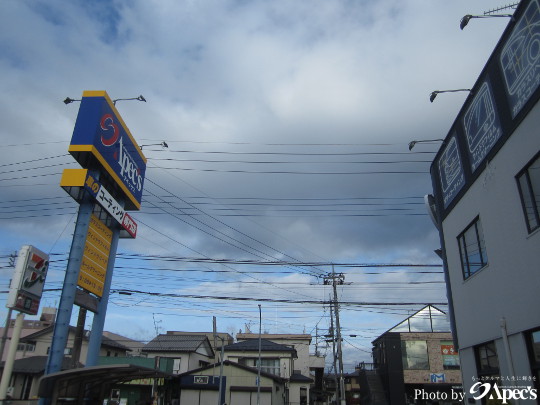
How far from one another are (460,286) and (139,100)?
13904mm

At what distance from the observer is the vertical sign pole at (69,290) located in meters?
13.1

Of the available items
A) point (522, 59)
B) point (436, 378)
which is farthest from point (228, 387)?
point (522, 59)

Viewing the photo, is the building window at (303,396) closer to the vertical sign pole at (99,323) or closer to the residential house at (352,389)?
the residential house at (352,389)

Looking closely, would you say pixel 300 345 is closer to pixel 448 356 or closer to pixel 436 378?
pixel 436 378

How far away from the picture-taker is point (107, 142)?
16.0 m

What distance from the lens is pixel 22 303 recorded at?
11.0 m

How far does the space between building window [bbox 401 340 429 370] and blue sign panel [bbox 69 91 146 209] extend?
28743mm

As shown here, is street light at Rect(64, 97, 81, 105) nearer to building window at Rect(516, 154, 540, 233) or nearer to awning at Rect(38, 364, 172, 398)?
awning at Rect(38, 364, 172, 398)

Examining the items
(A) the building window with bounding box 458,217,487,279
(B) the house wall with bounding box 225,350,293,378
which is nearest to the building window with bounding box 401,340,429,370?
(B) the house wall with bounding box 225,350,293,378

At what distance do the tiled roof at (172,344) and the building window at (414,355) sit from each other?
21.1 m

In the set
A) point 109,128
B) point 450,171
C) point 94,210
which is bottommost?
point 94,210

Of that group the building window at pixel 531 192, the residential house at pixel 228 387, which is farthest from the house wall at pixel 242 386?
the building window at pixel 531 192

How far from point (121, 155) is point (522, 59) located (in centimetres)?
1448

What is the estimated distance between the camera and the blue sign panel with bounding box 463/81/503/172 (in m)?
11.4
